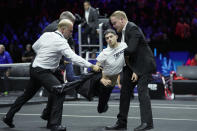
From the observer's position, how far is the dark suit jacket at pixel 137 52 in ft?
24.5

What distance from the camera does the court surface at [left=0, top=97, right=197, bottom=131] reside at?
8000 millimetres

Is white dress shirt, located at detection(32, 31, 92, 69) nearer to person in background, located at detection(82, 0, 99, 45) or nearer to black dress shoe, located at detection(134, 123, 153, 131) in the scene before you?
black dress shoe, located at detection(134, 123, 153, 131)

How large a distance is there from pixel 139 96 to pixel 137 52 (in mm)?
645

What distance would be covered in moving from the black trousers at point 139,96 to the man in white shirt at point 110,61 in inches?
20.8

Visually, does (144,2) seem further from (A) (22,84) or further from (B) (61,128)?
(B) (61,128)

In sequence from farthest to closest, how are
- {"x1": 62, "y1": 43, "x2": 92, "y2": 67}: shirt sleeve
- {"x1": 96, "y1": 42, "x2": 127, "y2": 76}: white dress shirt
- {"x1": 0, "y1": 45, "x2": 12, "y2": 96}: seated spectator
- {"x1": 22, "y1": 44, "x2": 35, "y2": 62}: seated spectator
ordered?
{"x1": 22, "y1": 44, "x2": 35, "y2": 62}: seated spectator → {"x1": 0, "y1": 45, "x2": 12, "y2": 96}: seated spectator → {"x1": 96, "y1": 42, "x2": 127, "y2": 76}: white dress shirt → {"x1": 62, "y1": 43, "x2": 92, "y2": 67}: shirt sleeve

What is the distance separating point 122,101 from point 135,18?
13.3m

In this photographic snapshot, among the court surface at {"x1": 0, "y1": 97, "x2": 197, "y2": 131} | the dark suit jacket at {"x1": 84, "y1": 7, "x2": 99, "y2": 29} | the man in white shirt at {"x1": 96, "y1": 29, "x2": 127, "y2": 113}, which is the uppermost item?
the dark suit jacket at {"x1": 84, "y1": 7, "x2": 99, "y2": 29}

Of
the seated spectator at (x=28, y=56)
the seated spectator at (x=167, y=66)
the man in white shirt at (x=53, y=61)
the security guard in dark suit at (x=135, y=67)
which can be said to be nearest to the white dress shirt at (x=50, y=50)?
the man in white shirt at (x=53, y=61)

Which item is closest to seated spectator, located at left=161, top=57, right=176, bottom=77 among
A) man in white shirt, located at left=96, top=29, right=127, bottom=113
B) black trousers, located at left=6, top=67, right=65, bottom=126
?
man in white shirt, located at left=96, top=29, right=127, bottom=113

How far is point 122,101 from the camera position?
25.3 feet

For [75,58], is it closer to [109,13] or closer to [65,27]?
[65,27]

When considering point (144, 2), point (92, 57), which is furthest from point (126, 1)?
point (92, 57)

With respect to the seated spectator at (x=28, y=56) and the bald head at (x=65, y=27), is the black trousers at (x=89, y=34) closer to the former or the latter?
the seated spectator at (x=28, y=56)
